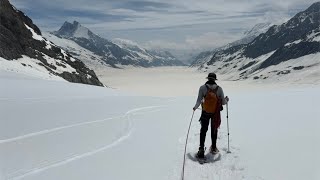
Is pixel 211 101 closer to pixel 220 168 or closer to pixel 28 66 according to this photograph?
pixel 220 168

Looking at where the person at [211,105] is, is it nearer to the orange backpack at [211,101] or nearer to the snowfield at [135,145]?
the orange backpack at [211,101]

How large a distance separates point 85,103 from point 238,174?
13.5 meters

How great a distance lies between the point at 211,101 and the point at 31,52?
360ft

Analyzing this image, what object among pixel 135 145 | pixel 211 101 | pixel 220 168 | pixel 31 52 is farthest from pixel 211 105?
pixel 31 52

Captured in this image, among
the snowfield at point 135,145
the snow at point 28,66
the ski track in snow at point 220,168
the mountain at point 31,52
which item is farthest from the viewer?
the mountain at point 31,52

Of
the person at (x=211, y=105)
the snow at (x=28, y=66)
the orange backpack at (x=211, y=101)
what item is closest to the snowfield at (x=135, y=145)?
the person at (x=211, y=105)

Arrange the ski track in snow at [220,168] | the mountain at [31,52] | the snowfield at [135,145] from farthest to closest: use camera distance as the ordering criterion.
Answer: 1. the mountain at [31,52]
2. the ski track in snow at [220,168]
3. the snowfield at [135,145]

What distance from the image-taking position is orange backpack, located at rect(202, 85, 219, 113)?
476 inches

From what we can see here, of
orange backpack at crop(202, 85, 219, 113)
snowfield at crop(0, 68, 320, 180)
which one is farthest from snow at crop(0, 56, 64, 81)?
orange backpack at crop(202, 85, 219, 113)

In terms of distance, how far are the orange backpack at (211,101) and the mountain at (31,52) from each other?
86598 millimetres

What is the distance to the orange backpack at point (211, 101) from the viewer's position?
1209cm

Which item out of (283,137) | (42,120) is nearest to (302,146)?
(283,137)

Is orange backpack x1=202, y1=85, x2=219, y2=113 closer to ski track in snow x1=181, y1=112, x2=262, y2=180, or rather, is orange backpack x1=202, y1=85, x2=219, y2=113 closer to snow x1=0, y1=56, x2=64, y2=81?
ski track in snow x1=181, y1=112, x2=262, y2=180

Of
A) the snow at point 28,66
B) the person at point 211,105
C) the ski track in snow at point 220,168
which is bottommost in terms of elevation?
the snow at point 28,66
